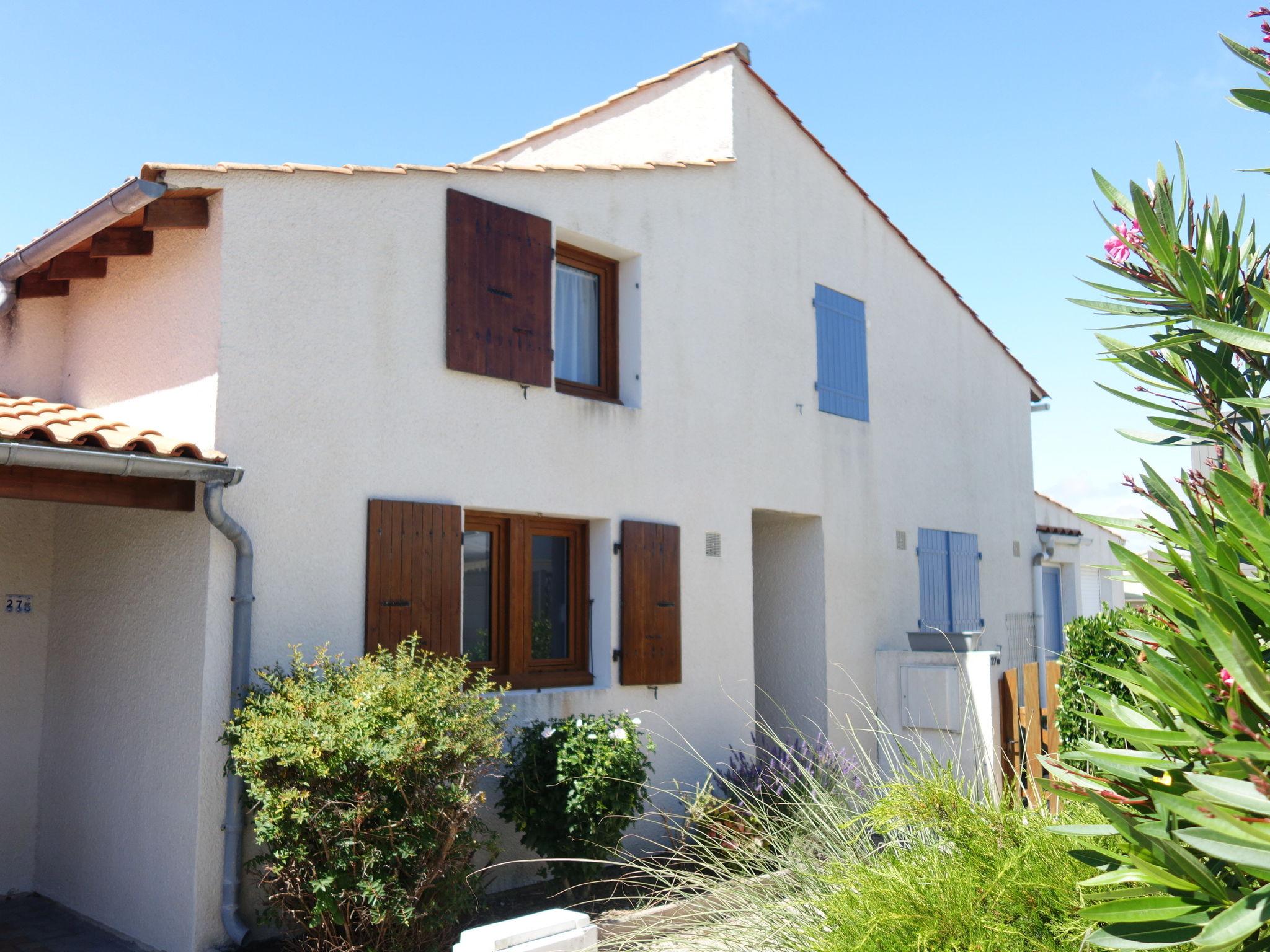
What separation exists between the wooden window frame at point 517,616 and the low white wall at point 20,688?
3.04 m

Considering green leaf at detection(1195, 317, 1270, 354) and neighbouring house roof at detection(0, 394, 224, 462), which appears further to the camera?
neighbouring house roof at detection(0, 394, 224, 462)

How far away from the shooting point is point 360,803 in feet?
18.0

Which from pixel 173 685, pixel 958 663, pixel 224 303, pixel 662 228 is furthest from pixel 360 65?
pixel 958 663

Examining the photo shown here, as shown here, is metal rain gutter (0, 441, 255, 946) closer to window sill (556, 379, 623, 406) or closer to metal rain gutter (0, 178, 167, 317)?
metal rain gutter (0, 178, 167, 317)

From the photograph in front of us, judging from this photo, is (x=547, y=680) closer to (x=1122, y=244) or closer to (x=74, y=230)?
(x=74, y=230)

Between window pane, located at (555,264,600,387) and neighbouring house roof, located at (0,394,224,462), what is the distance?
124 inches

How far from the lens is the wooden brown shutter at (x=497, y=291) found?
293 inches

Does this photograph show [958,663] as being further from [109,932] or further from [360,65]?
[360,65]

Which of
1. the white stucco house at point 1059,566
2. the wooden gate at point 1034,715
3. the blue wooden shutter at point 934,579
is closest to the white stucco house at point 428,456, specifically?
the blue wooden shutter at point 934,579

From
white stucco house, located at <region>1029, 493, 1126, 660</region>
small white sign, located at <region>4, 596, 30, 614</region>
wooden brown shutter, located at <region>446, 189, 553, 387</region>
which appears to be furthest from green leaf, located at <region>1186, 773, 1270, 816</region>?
white stucco house, located at <region>1029, 493, 1126, 660</region>

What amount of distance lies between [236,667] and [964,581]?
9.02 m

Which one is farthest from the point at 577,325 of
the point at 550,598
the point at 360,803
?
the point at 360,803

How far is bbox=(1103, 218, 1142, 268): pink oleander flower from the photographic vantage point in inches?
139

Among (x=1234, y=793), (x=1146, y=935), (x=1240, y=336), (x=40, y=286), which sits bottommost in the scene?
(x=1146, y=935)
